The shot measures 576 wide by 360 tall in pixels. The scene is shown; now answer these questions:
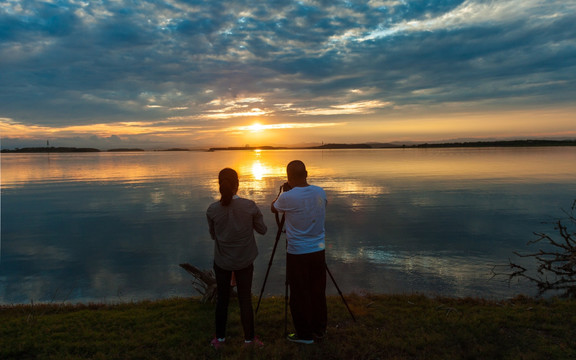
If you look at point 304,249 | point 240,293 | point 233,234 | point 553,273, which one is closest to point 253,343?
point 240,293

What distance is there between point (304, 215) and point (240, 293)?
158cm

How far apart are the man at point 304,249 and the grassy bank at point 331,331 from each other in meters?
0.36

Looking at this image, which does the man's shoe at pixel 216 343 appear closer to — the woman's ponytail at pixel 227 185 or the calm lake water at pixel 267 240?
the woman's ponytail at pixel 227 185

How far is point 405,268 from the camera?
11.2m

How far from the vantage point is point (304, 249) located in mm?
5648

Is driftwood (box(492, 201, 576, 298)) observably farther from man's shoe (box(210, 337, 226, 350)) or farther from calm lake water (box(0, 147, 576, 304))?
man's shoe (box(210, 337, 226, 350))

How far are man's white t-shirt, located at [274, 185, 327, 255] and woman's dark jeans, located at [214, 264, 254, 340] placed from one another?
861 millimetres

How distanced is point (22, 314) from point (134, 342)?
342 centimetres

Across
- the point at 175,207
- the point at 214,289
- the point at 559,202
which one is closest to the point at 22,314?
the point at 214,289

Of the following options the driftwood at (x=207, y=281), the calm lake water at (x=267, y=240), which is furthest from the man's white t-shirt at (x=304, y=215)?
the calm lake water at (x=267, y=240)

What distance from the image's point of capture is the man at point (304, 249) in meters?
5.55

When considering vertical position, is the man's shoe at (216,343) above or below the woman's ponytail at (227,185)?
below

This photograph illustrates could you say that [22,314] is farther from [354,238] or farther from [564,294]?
[564,294]

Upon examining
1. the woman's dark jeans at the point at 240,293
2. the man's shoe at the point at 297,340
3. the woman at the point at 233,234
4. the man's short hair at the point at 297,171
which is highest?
the man's short hair at the point at 297,171
